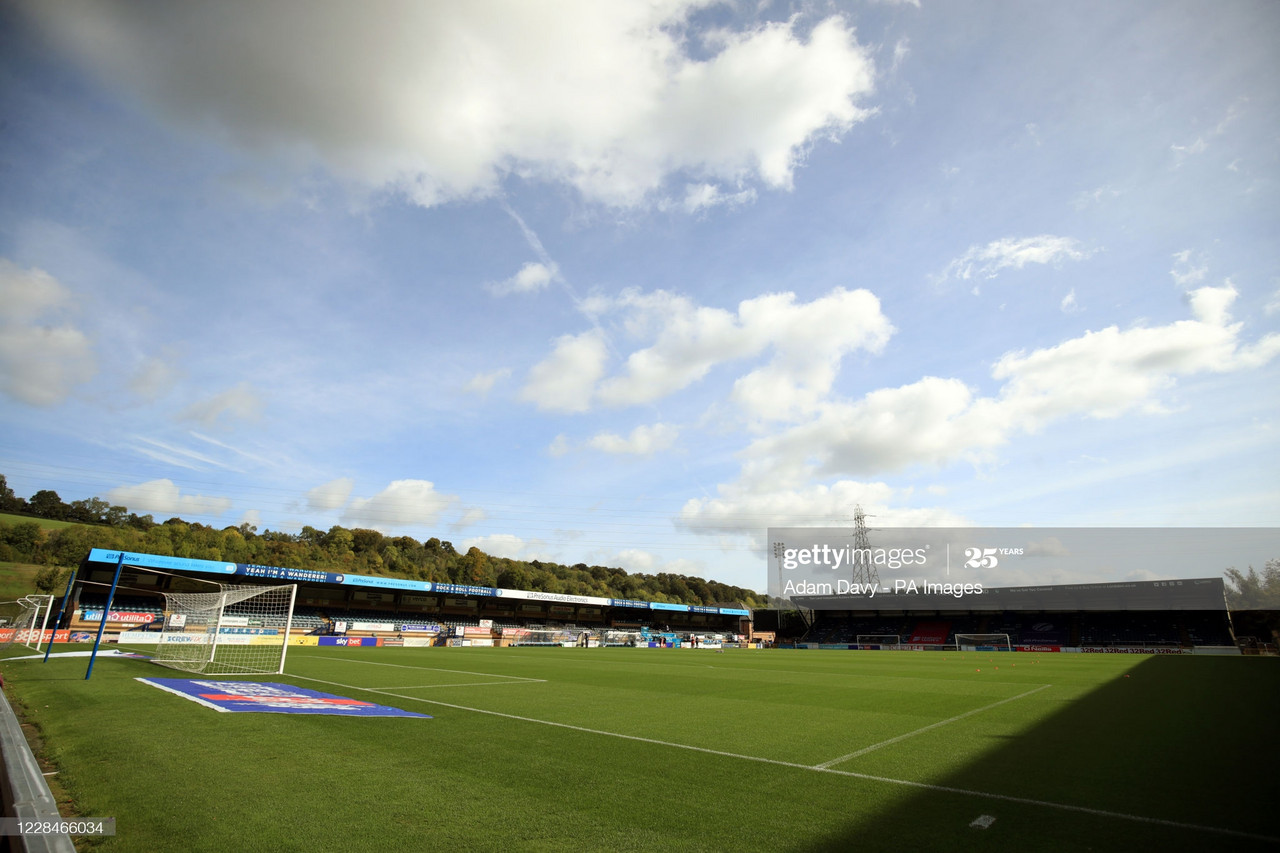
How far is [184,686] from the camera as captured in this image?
1388cm

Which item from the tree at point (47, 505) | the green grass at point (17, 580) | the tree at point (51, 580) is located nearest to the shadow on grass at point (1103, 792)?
the green grass at point (17, 580)

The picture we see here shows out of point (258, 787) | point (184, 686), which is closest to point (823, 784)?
point (258, 787)

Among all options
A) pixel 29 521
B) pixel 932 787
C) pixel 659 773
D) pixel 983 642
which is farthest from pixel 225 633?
pixel 29 521

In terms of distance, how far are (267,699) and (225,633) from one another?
28.8 m

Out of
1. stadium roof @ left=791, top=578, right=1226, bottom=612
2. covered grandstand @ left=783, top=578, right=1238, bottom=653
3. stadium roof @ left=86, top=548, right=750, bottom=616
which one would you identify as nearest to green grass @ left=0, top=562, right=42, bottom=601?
stadium roof @ left=86, top=548, right=750, bottom=616

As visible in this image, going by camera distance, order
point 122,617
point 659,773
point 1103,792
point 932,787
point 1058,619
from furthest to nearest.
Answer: point 1058,619 < point 122,617 < point 659,773 < point 932,787 < point 1103,792

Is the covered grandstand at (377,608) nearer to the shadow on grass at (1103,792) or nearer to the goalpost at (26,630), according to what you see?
the goalpost at (26,630)

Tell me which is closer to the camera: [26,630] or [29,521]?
[26,630]

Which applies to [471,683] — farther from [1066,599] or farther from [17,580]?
[17,580]

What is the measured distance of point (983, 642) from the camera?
61.5m

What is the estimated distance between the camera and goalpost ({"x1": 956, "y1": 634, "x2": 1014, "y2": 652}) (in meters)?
59.4

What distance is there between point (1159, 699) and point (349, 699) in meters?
21.0

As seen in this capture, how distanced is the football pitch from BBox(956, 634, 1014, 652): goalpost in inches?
2018

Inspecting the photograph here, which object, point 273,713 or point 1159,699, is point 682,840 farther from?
point 1159,699
